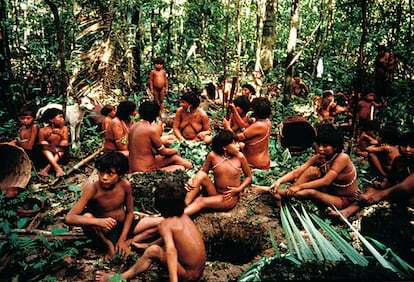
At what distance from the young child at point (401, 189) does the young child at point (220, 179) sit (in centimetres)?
123

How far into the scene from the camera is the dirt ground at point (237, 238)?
3301 millimetres

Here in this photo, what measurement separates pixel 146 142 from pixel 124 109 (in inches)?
37.1

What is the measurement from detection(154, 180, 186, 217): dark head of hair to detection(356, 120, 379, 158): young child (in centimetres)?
518

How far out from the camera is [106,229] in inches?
134

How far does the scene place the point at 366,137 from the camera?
274 inches

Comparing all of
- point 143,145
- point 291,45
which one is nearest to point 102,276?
point 143,145

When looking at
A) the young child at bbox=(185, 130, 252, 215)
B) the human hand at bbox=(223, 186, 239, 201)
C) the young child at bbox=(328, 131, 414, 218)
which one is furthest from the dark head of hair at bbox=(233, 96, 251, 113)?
the young child at bbox=(328, 131, 414, 218)

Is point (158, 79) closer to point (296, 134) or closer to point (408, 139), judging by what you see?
point (296, 134)

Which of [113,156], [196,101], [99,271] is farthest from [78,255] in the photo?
[196,101]

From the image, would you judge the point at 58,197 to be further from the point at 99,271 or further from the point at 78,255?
the point at 99,271

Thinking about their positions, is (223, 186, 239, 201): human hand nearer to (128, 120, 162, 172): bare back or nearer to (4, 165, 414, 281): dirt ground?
(4, 165, 414, 281): dirt ground

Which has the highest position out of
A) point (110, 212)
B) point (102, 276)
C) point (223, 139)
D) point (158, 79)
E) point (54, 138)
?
point (158, 79)

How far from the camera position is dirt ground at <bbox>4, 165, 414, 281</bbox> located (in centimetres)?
330

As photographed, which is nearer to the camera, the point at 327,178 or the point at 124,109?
the point at 327,178
